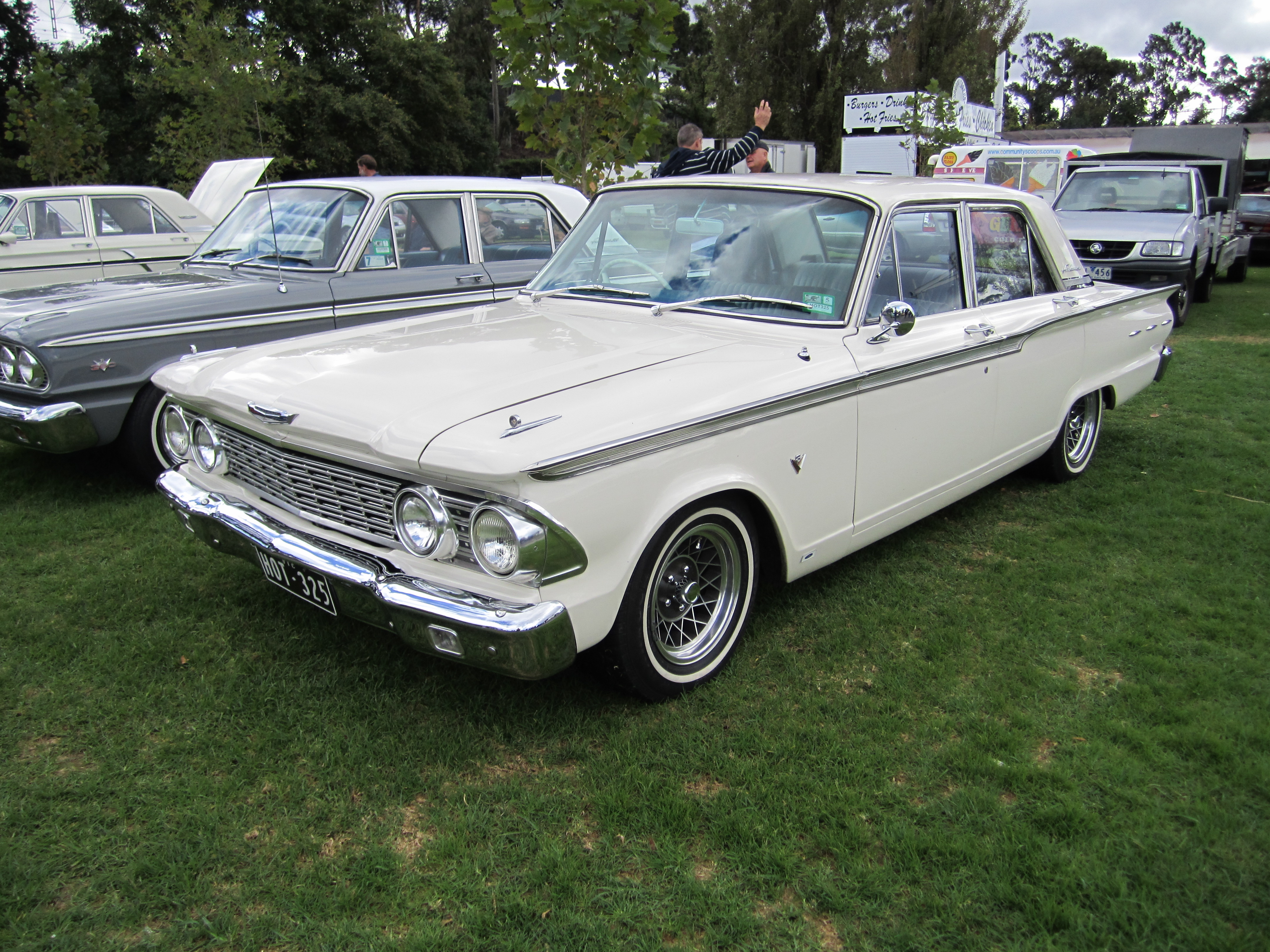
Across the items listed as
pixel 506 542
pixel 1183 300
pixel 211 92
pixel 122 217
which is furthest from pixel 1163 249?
pixel 211 92

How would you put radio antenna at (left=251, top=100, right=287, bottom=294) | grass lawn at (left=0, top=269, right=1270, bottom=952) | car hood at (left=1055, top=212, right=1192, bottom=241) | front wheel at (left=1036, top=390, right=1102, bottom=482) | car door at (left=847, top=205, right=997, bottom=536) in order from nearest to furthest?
grass lawn at (left=0, top=269, right=1270, bottom=952), car door at (left=847, top=205, right=997, bottom=536), front wheel at (left=1036, top=390, right=1102, bottom=482), radio antenna at (left=251, top=100, right=287, bottom=294), car hood at (left=1055, top=212, right=1192, bottom=241)

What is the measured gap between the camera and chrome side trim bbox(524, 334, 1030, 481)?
251cm

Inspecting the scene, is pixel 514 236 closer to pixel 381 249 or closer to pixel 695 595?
pixel 381 249

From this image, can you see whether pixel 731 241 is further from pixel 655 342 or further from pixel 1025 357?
pixel 1025 357

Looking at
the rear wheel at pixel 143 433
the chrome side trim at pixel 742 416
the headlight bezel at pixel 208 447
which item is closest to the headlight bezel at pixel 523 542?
the chrome side trim at pixel 742 416

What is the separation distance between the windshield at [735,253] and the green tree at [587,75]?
11.9ft

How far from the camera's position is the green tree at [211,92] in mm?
14320

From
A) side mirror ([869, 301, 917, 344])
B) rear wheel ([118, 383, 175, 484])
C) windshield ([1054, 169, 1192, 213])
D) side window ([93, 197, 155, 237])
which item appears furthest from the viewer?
windshield ([1054, 169, 1192, 213])

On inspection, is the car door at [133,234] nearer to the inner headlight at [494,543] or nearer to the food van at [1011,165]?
the inner headlight at [494,543]

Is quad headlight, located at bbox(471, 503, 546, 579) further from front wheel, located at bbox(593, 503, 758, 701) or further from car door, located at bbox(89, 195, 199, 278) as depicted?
car door, located at bbox(89, 195, 199, 278)

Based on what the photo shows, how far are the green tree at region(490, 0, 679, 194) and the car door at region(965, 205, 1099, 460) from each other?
3570 millimetres

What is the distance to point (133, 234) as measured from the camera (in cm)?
992

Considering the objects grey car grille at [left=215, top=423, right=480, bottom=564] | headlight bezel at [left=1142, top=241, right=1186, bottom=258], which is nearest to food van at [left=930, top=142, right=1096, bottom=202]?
headlight bezel at [left=1142, top=241, right=1186, bottom=258]

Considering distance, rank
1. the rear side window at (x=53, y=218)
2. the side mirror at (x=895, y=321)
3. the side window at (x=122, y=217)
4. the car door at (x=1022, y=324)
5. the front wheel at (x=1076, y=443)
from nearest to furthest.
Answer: the side mirror at (x=895, y=321)
the car door at (x=1022, y=324)
the front wheel at (x=1076, y=443)
the rear side window at (x=53, y=218)
the side window at (x=122, y=217)
